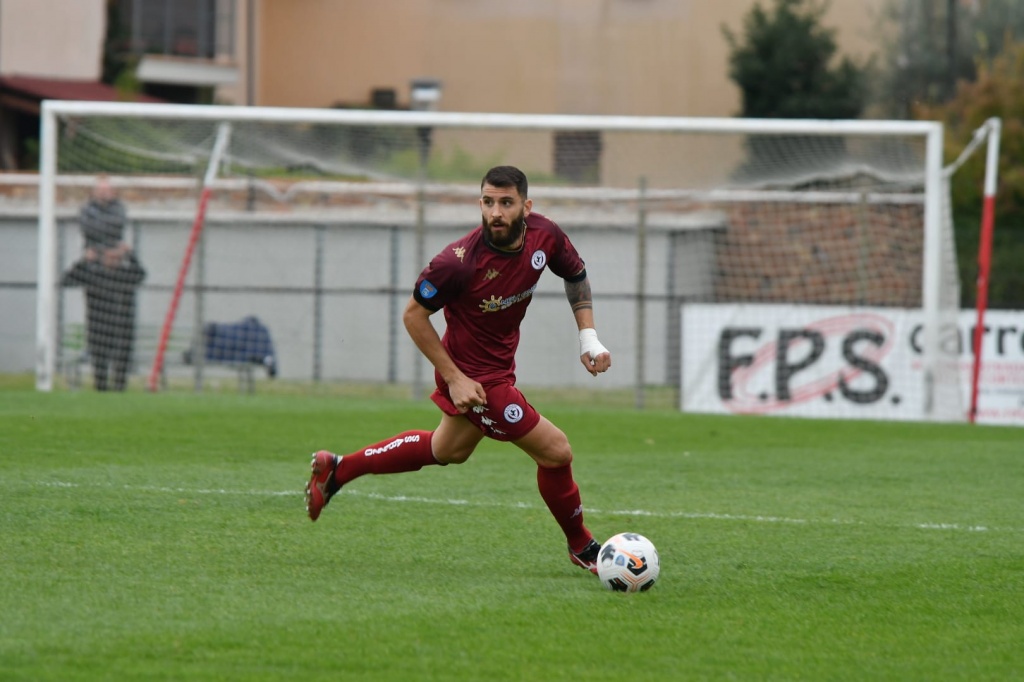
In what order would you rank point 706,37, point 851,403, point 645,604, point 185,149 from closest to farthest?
point 645,604, point 851,403, point 185,149, point 706,37

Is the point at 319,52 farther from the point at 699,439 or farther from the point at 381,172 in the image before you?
the point at 699,439

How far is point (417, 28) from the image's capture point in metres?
39.9

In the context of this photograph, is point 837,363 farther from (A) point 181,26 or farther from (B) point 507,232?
(A) point 181,26

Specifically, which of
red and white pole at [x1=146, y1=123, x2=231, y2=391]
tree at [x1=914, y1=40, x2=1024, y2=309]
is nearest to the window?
tree at [x1=914, y1=40, x2=1024, y2=309]

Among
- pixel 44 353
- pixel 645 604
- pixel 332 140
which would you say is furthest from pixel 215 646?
pixel 332 140

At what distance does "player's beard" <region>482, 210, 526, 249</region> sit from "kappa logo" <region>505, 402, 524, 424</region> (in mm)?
701

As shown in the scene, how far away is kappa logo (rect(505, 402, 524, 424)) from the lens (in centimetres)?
650

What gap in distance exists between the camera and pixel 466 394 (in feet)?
21.1

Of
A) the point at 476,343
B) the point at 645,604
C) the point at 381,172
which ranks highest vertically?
the point at 381,172

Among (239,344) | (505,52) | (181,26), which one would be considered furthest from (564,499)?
(505,52)

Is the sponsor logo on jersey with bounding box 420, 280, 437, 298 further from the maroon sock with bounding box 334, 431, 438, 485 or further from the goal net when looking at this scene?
the goal net

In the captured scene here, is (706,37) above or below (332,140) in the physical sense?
above

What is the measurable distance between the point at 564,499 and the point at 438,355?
33.7 inches

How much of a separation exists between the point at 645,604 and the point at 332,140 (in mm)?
14159
